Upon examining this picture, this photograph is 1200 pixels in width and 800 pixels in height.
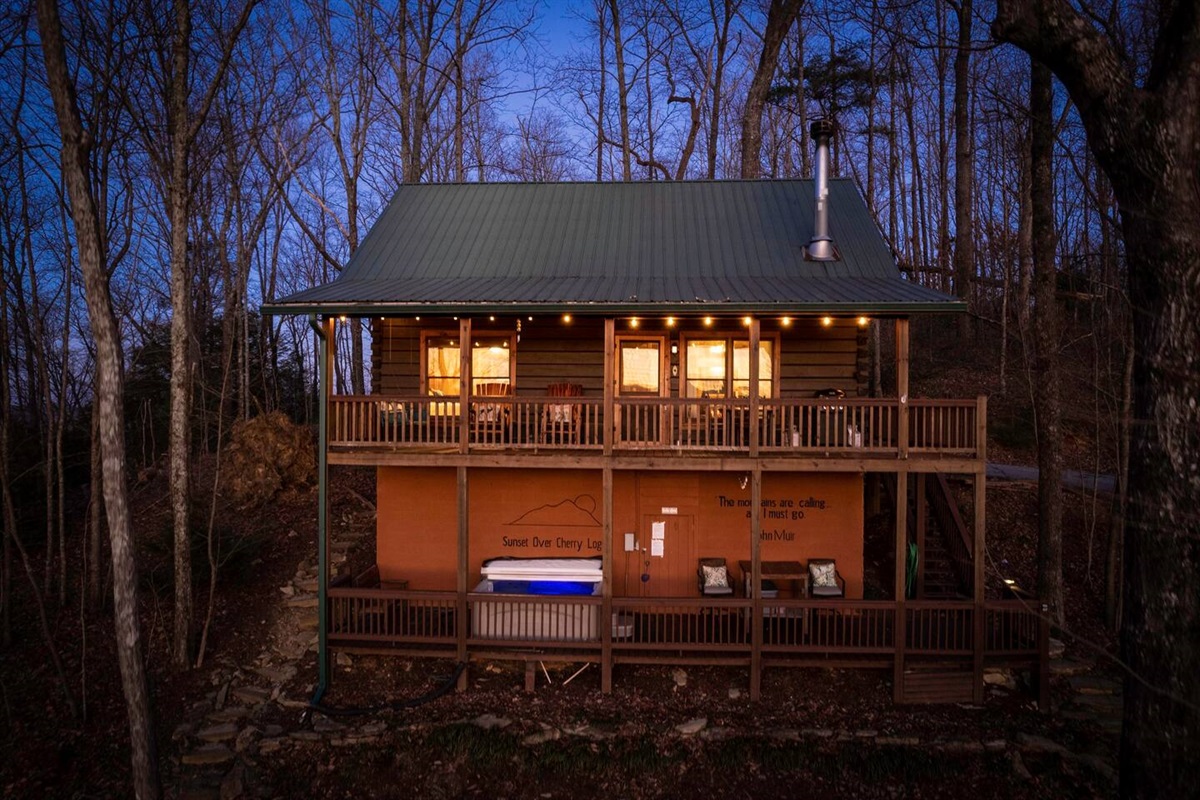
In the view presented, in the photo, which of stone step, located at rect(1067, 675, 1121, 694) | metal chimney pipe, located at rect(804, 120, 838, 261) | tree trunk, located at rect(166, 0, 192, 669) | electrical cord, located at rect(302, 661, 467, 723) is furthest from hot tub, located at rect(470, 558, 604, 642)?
stone step, located at rect(1067, 675, 1121, 694)

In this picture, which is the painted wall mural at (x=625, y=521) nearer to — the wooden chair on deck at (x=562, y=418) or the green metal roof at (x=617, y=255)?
the wooden chair on deck at (x=562, y=418)

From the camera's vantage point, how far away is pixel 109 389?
7.45 metres

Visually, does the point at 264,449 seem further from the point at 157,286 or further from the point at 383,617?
the point at 157,286

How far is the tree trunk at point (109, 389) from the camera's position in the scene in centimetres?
716

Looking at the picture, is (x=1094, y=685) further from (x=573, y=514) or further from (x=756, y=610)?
(x=573, y=514)

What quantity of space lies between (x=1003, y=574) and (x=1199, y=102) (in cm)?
963

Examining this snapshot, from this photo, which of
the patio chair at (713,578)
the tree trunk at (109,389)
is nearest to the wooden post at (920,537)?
the patio chair at (713,578)

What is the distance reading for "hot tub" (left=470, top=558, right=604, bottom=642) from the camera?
10070 millimetres

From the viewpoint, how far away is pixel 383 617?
10.4 m

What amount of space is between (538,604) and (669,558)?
3.08 m

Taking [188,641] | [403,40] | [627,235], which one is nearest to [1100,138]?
[627,235]

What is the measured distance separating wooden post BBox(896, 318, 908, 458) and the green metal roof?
338mm

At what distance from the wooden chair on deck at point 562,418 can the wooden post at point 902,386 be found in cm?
504

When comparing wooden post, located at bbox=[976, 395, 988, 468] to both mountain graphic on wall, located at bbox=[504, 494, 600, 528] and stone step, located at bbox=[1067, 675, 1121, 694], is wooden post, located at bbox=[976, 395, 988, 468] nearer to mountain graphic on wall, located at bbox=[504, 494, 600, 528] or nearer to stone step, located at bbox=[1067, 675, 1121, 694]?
stone step, located at bbox=[1067, 675, 1121, 694]
